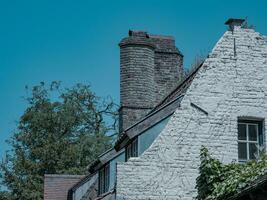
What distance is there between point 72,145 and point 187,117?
76.7 feet

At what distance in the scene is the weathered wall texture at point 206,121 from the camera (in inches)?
705

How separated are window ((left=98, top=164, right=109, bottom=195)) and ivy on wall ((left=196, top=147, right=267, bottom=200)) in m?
5.81

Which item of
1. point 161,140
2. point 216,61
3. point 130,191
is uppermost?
point 216,61

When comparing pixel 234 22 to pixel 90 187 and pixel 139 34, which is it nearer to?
pixel 139 34

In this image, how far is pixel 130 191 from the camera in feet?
58.6

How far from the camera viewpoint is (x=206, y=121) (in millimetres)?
18344

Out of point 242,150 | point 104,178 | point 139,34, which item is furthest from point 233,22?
point 104,178

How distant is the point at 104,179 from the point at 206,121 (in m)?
6.14

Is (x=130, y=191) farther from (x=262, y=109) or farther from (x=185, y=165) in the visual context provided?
(x=262, y=109)

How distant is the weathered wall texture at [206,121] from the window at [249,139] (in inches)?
10.6

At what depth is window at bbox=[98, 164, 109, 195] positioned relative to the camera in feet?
75.5

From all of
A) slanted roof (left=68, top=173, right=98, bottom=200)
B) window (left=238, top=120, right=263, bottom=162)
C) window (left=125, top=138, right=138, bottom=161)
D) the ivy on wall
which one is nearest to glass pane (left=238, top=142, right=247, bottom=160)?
window (left=238, top=120, right=263, bottom=162)

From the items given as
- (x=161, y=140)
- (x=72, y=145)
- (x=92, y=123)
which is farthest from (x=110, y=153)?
(x=92, y=123)

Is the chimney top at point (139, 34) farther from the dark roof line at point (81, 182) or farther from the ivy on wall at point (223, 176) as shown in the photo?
the ivy on wall at point (223, 176)
